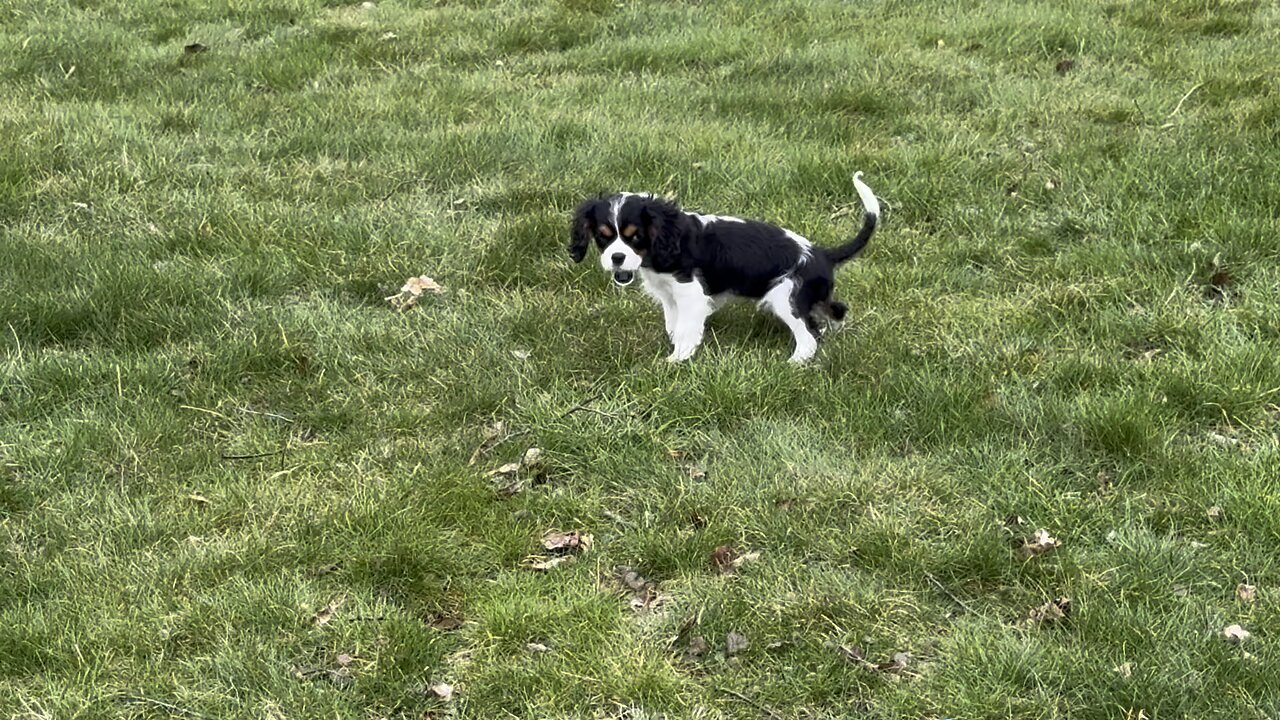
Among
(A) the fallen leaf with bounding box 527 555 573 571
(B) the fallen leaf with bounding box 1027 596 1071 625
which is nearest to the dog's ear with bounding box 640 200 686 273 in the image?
(A) the fallen leaf with bounding box 527 555 573 571

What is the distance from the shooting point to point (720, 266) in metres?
4.84

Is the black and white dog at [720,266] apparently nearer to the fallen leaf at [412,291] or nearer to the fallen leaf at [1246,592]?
the fallen leaf at [412,291]

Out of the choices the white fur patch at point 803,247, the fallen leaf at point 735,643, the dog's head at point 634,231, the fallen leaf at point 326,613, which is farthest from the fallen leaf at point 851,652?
the white fur patch at point 803,247

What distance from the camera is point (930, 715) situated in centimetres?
308

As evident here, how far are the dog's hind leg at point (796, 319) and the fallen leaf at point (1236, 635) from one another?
2.00 metres

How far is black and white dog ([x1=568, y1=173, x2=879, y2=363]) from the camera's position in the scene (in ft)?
15.4

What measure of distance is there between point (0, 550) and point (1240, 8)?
354 inches

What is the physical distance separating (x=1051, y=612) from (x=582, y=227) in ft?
8.12

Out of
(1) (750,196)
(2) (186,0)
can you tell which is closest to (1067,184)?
(1) (750,196)

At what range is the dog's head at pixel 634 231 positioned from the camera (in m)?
4.59

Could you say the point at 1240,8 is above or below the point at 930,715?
above

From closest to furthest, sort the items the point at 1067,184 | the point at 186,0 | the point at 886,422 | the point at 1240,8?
the point at 886,422 < the point at 1067,184 < the point at 1240,8 < the point at 186,0

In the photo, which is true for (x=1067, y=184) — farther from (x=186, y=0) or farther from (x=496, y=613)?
(x=186, y=0)

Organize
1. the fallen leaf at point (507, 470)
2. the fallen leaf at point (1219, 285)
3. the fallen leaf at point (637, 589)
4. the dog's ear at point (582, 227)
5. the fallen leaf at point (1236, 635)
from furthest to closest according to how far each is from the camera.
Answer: the fallen leaf at point (1219, 285) → the dog's ear at point (582, 227) → the fallen leaf at point (507, 470) → the fallen leaf at point (637, 589) → the fallen leaf at point (1236, 635)
